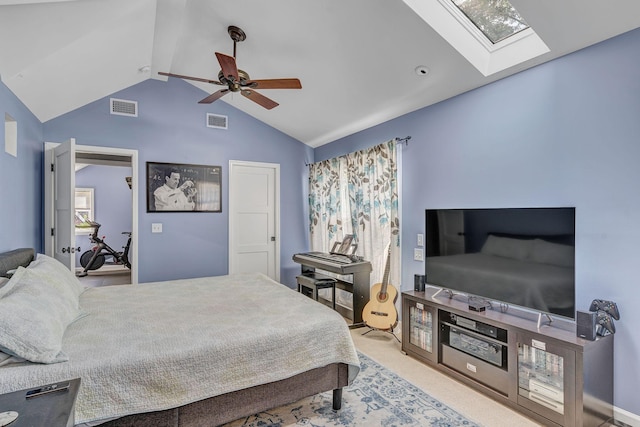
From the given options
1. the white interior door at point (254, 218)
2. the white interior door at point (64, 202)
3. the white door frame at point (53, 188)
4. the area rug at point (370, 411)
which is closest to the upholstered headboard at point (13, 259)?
the white interior door at point (64, 202)

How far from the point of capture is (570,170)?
2375mm

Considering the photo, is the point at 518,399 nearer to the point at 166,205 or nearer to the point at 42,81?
the point at 166,205

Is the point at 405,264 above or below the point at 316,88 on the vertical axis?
below

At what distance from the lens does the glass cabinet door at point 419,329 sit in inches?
115

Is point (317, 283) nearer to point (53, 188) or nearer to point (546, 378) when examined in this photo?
point (546, 378)

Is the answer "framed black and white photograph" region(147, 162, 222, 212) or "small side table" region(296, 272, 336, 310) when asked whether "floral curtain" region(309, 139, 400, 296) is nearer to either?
"small side table" region(296, 272, 336, 310)

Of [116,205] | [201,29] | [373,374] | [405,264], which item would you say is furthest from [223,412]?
[116,205]

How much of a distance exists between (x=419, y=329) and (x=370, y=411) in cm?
102

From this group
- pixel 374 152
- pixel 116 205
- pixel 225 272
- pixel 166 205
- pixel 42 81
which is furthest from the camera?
pixel 116 205

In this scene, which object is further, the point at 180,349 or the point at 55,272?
the point at 55,272

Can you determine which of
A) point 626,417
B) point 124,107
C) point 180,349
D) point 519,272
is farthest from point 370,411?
point 124,107

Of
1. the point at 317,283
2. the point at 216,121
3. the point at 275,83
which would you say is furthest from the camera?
the point at 216,121

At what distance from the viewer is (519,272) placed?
97.7 inches

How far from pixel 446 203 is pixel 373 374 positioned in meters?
1.72
